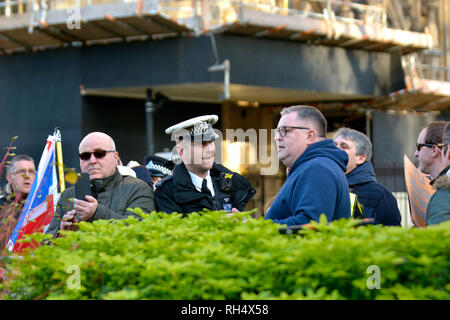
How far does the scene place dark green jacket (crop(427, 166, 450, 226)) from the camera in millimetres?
3896

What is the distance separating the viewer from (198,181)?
5574mm

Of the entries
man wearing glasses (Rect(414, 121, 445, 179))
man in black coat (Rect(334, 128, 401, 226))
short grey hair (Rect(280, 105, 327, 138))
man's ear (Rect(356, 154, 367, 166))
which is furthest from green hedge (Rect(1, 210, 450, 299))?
man's ear (Rect(356, 154, 367, 166))

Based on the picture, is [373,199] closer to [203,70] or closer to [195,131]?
[195,131]

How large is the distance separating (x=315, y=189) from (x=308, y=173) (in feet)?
0.42

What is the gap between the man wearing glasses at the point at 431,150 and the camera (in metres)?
6.16

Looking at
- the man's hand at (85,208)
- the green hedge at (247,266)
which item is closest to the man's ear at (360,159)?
the man's hand at (85,208)

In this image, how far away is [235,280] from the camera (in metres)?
2.87

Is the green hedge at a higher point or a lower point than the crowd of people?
lower

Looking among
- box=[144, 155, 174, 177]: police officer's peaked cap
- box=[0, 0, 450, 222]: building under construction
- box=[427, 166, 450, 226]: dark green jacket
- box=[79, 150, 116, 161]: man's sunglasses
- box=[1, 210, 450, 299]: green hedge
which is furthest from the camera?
box=[0, 0, 450, 222]: building under construction

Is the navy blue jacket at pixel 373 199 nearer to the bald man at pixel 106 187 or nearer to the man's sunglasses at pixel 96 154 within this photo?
the bald man at pixel 106 187

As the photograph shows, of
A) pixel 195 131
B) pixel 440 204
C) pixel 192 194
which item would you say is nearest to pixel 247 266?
pixel 440 204

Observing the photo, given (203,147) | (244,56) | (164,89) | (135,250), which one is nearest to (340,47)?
(244,56)

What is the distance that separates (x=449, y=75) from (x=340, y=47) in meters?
5.07

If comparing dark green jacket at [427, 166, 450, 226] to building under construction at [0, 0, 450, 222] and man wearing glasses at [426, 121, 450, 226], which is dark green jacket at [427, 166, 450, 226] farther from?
building under construction at [0, 0, 450, 222]
